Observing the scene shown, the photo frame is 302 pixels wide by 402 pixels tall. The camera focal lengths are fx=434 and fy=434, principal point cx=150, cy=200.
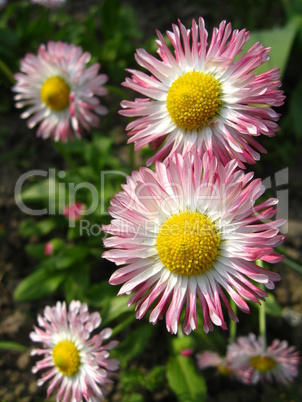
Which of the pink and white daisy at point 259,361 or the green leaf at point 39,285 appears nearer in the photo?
the pink and white daisy at point 259,361

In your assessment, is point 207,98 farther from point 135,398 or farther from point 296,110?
point 296,110

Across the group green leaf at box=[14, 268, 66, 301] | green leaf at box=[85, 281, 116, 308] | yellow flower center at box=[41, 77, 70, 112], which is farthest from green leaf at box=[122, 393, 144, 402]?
yellow flower center at box=[41, 77, 70, 112]

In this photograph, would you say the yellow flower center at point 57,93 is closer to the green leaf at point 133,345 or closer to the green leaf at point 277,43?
the green leaf at point 277,43

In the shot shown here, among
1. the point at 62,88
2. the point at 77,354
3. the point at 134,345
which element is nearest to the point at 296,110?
the point at 62,88

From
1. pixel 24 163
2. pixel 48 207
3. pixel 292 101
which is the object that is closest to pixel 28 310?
pixel 48 207

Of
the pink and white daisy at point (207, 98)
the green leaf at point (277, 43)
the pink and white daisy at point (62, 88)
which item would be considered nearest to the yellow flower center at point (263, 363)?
the pink and white daisy at point (207, 98)

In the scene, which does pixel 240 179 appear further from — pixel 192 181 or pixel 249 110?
pixel 249 110

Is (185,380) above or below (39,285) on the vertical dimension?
below
